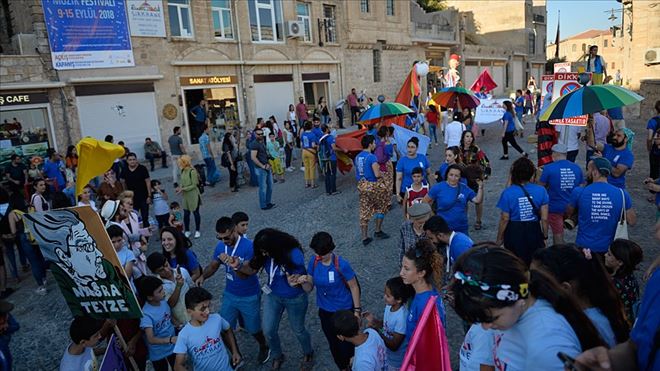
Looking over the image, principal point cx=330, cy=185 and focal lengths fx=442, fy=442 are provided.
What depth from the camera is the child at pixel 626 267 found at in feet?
12.0

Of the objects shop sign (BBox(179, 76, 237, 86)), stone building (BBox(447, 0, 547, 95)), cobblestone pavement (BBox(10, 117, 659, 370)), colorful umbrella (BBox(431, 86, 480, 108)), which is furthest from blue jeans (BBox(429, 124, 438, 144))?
stone building (BBox(447, 0, 547, 95))

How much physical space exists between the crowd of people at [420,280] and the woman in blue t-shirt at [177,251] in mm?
11

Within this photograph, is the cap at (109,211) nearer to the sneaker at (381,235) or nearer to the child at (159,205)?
the child at (159,205)

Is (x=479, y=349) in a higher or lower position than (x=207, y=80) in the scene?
lower

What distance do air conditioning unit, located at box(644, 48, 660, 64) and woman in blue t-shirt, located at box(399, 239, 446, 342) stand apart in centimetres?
2234

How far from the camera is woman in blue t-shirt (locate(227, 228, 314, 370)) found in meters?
4.19

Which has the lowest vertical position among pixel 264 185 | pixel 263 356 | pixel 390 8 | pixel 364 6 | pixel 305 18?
pixel 263 356

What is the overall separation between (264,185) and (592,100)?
7053 millimetres

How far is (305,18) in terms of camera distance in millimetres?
22891

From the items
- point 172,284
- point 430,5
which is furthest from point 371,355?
point 430,5

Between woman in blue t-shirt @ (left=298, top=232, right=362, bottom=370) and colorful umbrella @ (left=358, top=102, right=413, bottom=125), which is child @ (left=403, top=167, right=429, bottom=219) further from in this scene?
colorful umbrella @ (left=358, top=102, right=413, bottom=125)

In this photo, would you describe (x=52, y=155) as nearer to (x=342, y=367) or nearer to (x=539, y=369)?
(x=342, y=367)

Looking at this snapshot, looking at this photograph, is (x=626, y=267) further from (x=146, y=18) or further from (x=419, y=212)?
(x=146, y=18)

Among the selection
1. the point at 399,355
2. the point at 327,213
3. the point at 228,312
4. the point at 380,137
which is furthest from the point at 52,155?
the point at 399,355
